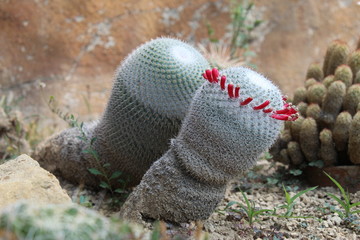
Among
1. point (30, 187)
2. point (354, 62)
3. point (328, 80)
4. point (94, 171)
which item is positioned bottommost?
point (94, 171)

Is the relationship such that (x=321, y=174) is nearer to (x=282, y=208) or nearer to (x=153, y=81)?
(x=282, y=208)

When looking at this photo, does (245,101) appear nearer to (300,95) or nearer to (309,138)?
(309,138)

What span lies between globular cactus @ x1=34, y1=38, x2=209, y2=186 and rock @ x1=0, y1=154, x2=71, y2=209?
762 mm

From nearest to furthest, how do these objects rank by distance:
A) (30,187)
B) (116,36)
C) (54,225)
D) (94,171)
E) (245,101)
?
(54,225) → (30,187) → (245,101) → (94,171) → (116,36)

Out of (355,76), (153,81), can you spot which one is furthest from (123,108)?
(355,76)

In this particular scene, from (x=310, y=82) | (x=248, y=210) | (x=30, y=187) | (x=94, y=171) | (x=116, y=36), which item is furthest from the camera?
(x=116, y=36)

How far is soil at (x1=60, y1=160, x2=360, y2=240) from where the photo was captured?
241cm

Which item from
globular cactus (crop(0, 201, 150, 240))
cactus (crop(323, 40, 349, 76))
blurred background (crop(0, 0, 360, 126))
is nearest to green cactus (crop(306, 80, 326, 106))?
cactus (crop(323, 40, 349, 76))

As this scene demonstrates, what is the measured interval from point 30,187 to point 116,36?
11.7ft

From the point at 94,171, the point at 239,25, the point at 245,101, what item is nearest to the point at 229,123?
the point at 245,101

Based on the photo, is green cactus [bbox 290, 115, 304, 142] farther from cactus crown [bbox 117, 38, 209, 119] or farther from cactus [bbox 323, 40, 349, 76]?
cactus crown [bbox 117, 38, 209, 119]

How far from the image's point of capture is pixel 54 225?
4.25 ft

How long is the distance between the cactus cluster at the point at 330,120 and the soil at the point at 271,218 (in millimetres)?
214

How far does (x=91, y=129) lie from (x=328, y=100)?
155 cm
